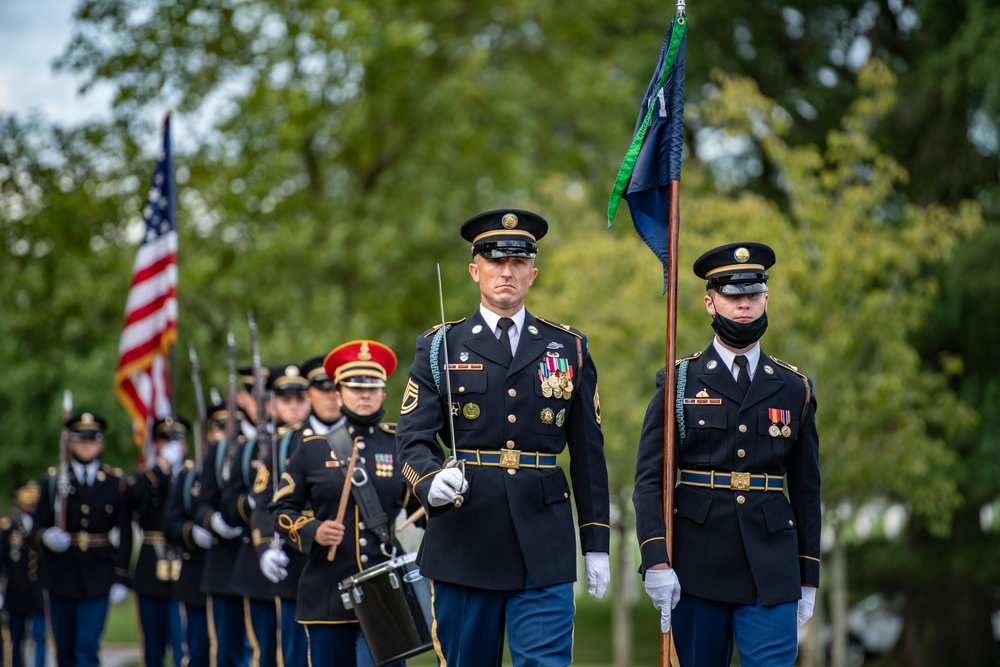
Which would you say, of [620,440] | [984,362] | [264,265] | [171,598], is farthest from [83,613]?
[984,362]

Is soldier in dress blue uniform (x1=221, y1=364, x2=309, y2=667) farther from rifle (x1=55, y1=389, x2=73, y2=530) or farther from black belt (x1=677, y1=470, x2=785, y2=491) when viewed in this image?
black belt (x1=677, y1=470, x2=785, y2=491)

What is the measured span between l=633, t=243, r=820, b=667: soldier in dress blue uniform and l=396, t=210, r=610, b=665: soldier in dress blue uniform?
0.35 metres

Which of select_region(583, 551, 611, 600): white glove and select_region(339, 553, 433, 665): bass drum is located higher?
select_region(583, 551, 611, 600): white glove

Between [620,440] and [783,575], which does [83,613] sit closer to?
[620,440]

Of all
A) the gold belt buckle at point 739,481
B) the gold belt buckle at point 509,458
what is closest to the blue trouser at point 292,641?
the gold belt buckle at point 509,458

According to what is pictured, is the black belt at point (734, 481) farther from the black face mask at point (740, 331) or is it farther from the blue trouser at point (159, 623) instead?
the blue trouser at point (159, 623)

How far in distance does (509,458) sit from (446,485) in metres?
0.43

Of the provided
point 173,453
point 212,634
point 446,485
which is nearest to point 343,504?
point 446,485

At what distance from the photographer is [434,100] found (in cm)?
2353

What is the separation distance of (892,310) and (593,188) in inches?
334

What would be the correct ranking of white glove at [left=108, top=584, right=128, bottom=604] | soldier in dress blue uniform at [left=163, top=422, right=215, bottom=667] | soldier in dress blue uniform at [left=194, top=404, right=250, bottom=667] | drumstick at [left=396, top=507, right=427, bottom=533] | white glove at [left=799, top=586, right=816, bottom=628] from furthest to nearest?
white glove at [left=108, top=584, right=128, bottom=604], soldier in dress blue uniform at [left=163, top=422, right=215, bottom=667], soldier in dress blue uniform at [left=194, top=404, right=250, bottom=667], drumstick at [left=396, top=507, right=427, bottom=533], white glove at [left=799, top=586, right=816, bottom=628]

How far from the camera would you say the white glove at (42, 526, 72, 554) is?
42.5 ft

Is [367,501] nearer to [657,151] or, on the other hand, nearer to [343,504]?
[343,504]

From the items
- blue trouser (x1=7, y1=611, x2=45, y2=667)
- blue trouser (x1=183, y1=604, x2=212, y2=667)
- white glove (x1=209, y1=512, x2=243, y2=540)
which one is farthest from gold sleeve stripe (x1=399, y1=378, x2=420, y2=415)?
blue trouser (x1=7, y1=611, x2=45, y2=667)
